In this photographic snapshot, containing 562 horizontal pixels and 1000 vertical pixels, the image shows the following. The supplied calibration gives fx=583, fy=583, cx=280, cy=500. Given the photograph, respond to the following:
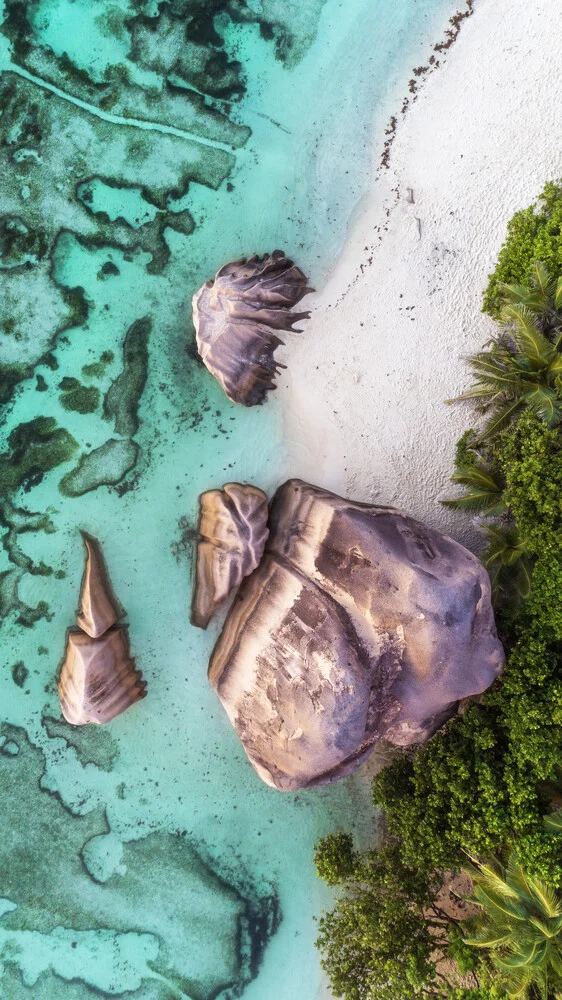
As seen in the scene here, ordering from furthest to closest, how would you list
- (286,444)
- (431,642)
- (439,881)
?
(286,444)
(439,881)
(431,642)

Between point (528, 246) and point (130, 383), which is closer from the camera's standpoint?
point (528, 246)

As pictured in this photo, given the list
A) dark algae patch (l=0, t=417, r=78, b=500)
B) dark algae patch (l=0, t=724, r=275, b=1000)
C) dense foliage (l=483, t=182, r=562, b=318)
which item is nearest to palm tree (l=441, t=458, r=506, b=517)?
dense foliage (l=483, t=182, r=562, b=318)

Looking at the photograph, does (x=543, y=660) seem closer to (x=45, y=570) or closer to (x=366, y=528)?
(x=366, y=528)

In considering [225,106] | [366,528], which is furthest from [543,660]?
[225,106]

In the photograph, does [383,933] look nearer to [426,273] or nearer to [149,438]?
[149,438]

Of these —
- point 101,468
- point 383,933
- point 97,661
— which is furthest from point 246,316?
point 383,933

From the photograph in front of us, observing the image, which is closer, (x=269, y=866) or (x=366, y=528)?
(x=366, y=528)

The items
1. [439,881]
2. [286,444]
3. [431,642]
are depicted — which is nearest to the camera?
[431,642]
